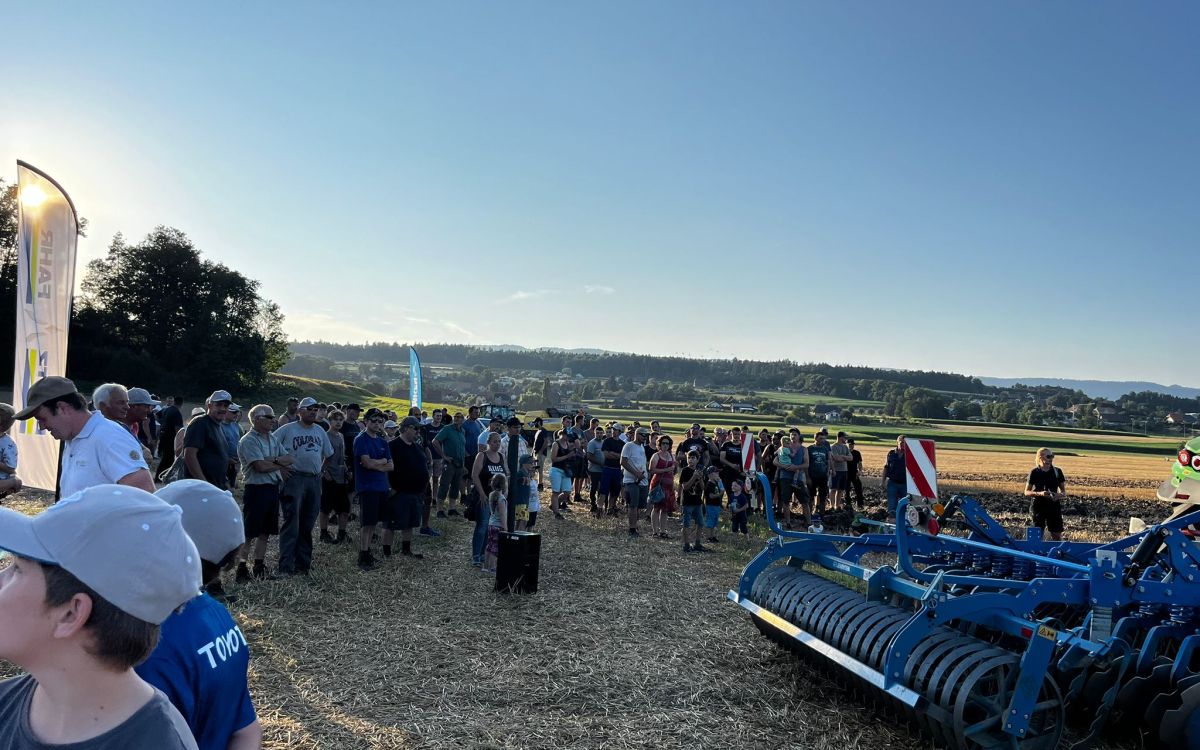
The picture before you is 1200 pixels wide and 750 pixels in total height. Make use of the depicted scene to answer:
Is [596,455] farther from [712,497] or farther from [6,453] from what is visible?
[6,453]

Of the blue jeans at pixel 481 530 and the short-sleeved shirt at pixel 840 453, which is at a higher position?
the short-sleeved shirt at pixel 840 453

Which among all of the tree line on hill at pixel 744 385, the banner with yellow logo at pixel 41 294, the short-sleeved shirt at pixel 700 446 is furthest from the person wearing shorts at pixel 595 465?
the tree line on hill at pixel 744 385

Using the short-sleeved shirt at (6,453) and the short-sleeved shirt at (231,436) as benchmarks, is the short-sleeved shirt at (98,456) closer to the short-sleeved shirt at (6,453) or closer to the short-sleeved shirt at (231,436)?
the short-sleeved shirt at (6,453)

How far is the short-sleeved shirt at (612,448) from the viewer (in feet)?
47.4

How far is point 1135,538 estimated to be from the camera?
5863 mm

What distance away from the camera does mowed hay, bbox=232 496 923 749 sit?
199 inches

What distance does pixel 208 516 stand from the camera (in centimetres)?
218

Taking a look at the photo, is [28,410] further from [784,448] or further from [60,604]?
[784,448]

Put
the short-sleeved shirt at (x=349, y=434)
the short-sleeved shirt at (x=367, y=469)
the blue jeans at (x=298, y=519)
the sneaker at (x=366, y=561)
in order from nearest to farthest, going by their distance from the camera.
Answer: the blue jeans at (x=298, y=519), the sneaker at (x=366, y=561), the short-sleeved shirt at (x=367, y=469), the short-sleeved shirt at (x=349, y=434)

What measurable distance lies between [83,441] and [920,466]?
27.7 ft

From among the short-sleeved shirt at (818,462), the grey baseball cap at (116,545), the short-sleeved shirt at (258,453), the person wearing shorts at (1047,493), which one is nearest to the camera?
the grey baseball cap at (116,545)

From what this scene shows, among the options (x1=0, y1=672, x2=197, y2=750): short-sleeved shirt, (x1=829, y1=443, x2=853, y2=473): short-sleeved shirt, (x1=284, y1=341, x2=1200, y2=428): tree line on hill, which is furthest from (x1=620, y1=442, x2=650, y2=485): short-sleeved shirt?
(x1=284, y1=341, x2=1200, y2=428): tree line on hill

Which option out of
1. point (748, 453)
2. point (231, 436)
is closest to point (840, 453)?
point (748, 453)

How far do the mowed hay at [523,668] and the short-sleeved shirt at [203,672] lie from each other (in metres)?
3.15
